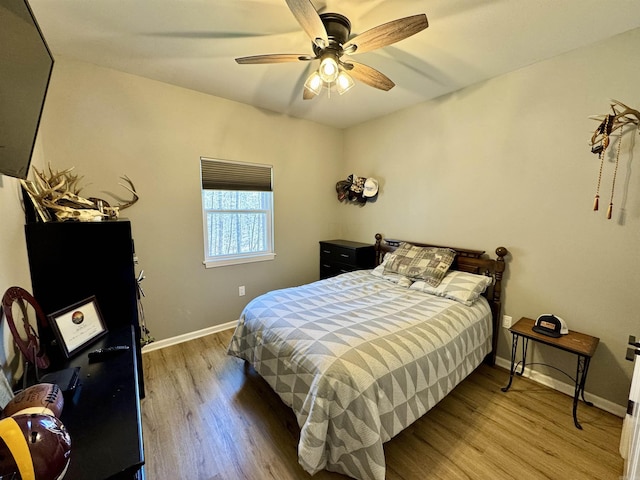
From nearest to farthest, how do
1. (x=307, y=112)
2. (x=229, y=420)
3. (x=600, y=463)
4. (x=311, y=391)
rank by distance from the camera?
(x=311, y=391) → (x=600, y=463) → (x=229, y=420) → (x=307, y=112)

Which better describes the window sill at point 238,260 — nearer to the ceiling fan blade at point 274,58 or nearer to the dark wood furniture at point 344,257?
the dark wood furniture at point 344,257

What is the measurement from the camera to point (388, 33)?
1.39 meters

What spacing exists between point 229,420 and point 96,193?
221cm

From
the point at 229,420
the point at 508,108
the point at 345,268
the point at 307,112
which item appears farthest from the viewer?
the point at 345,268

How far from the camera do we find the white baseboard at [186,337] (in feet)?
→ 8.86

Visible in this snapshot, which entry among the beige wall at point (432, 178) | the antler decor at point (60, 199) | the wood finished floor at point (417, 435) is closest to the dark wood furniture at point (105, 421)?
the beige wall at point (432, 178)

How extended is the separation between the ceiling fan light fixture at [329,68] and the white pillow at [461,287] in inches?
76.3

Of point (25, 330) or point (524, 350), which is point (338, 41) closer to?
point (25, 330)

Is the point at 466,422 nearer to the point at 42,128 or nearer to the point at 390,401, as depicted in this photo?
the point at 390,401

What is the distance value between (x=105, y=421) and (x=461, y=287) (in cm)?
246

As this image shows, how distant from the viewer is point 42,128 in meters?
2.13

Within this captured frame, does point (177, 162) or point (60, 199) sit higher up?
point (177, 162)

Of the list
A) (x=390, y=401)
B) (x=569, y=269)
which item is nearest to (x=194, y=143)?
(x=390, y=401)

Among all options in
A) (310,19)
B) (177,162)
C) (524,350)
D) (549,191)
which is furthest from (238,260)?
(549,191)
